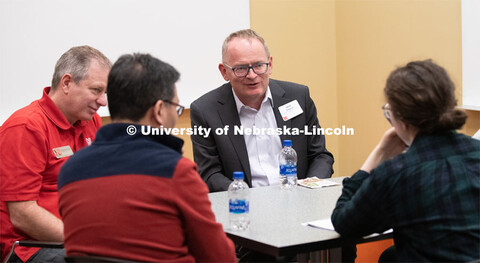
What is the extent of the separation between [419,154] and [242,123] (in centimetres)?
159

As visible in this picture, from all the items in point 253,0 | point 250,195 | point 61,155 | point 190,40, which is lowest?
point 250,195

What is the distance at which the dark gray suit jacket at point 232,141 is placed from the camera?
10.0 ft

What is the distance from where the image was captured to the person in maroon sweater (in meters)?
1.59

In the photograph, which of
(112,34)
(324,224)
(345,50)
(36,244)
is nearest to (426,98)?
(324,224)

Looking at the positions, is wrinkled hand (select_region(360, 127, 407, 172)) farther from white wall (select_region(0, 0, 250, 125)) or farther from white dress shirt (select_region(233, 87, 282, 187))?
white wall (select_region(0, 0, 250, 125))

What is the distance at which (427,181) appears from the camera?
1674mm

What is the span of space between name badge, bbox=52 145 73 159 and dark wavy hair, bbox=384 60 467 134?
5.24 feet

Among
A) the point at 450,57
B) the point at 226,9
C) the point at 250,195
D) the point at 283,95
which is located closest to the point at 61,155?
the point at 250,195

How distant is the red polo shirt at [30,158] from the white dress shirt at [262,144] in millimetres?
1042

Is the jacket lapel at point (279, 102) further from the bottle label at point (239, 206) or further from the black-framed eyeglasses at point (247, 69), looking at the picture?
the bottle label at point (239, 206)

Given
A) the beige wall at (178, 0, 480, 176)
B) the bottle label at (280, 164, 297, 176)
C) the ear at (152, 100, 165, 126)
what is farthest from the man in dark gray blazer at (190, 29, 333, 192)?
the beige wall at (178, 0, 480, 176)

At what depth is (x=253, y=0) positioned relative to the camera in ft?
16.4

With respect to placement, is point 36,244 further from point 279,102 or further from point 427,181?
point 279,102

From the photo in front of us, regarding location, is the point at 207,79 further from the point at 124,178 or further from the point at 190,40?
the point at 124,178
